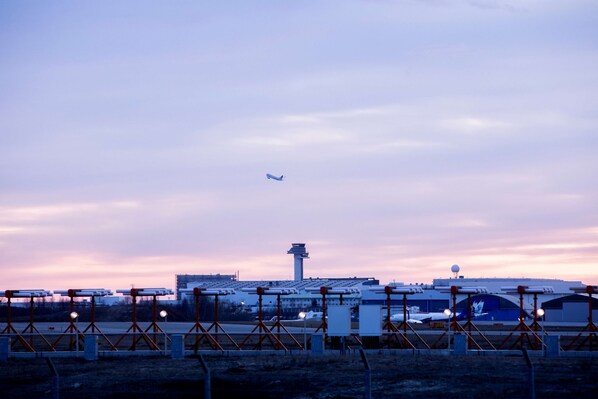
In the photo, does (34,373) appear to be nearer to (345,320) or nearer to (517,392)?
(345,320)

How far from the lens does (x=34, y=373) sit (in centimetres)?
3669

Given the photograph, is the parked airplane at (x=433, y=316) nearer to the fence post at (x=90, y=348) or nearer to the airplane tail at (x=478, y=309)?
the airplane tail at (x=478, y=309)

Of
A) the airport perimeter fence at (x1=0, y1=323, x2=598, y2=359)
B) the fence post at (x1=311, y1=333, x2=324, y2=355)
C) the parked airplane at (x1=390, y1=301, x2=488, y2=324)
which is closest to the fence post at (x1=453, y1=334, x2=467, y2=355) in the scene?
the airport perimeter fence at (x1=0, y1=323, x2=598, y2=359)

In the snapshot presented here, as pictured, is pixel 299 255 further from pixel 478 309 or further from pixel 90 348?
pixel 90 348

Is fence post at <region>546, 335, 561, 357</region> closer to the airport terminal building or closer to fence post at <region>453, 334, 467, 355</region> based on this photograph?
fence post at <region>453, 334, 467, 355</region>

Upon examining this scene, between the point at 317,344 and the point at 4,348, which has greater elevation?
the point at 317,344

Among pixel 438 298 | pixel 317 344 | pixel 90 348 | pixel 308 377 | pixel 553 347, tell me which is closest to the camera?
pixel 308 377

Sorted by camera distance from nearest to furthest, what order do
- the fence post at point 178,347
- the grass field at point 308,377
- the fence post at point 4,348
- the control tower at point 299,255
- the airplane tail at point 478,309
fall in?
the grass field at point 308,377 < the fence post at point 178,347 < the fence post at point 4,348 < the airplane tail at point 478,309 < the control tower at point 299,255

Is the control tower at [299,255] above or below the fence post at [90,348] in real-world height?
above

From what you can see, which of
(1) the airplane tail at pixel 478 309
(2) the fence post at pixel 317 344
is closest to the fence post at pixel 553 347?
(2) the fence post at pixel 317 344

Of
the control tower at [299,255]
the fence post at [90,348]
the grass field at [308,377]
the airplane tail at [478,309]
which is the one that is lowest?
the grass field at [308,377]

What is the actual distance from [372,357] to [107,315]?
291ft

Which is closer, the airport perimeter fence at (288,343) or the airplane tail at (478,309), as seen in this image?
the airport perimeter fence at (288,343)

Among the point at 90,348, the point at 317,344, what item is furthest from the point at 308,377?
the point at 90,348
